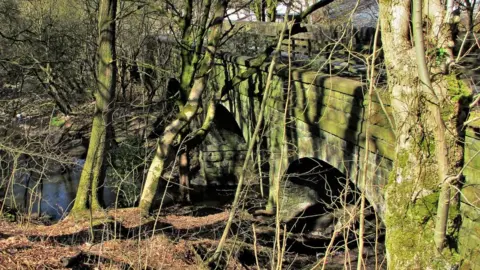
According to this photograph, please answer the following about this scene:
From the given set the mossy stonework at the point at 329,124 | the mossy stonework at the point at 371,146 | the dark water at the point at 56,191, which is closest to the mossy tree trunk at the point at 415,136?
the mossy stonework at the point at 371,146

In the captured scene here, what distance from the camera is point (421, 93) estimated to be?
3.20m

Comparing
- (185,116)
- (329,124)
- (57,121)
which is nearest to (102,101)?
(185,116)

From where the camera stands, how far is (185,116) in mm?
9648

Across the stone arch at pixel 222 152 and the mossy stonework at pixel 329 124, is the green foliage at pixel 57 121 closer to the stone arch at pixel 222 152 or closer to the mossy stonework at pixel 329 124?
the stone arch at pixel 222 152

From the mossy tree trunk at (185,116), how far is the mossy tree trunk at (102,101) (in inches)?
37.6

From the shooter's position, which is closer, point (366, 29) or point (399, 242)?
point (399, 242)

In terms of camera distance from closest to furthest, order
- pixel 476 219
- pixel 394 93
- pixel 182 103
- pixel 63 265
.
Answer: pixel 394 93 < pixel 476 219 < pixel 63 265 < pixel 182 103

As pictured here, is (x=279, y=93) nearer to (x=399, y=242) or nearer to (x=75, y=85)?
(x=399, y=242)

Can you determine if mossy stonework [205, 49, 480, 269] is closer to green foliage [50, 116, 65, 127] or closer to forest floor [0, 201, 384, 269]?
forest floor [0, 201, 384, 269]

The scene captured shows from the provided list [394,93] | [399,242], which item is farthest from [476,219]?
[394,93]

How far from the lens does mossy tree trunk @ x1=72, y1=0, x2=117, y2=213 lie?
888 centimetres

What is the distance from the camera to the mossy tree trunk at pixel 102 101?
8875 millimetres

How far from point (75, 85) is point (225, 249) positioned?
569 inches

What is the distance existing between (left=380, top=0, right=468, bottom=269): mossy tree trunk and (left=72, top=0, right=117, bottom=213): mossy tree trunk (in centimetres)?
636
